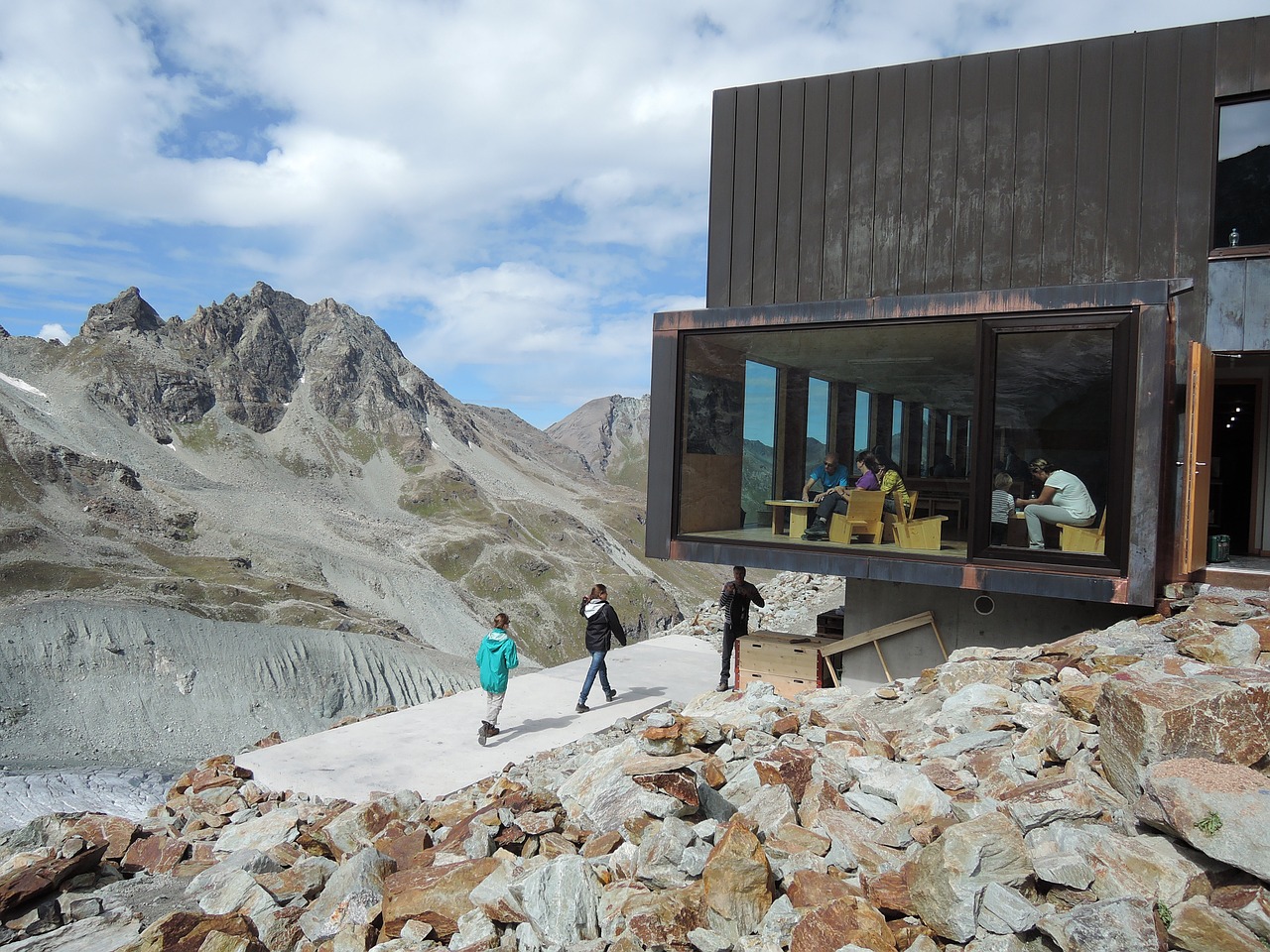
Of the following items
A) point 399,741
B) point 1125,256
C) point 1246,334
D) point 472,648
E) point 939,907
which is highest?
point 1125,256

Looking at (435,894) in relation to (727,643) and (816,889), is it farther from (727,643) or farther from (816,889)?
(727,643)

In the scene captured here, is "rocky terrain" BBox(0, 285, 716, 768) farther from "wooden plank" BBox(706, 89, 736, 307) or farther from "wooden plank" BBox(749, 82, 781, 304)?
"wooden plank" BBox(749, 82, 781, 304)

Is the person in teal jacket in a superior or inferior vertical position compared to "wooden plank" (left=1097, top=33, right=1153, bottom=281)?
inferior

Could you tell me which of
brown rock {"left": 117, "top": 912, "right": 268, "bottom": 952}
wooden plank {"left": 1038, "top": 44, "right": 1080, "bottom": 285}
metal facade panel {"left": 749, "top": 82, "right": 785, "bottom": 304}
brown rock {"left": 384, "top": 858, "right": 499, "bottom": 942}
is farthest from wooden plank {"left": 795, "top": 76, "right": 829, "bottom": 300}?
brown rock {"left": 117, "top": 912, "right": 268, "bottom": 952}

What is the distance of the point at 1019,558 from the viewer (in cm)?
831

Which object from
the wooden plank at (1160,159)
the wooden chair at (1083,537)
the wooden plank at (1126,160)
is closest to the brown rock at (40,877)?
the wooden chair at (1083,537)

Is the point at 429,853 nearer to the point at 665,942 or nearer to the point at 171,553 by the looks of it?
the point at 665,942

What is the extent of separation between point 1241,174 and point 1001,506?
4.01m

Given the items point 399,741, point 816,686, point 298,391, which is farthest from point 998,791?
point 298,391

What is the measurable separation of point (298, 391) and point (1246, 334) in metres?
130

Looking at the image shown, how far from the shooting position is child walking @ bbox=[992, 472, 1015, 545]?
830 centimetres

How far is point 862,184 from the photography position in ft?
32.1

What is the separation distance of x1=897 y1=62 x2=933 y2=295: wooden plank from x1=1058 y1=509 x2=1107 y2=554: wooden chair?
3038 mm

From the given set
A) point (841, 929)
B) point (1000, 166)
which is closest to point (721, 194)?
point (1000, 166)
